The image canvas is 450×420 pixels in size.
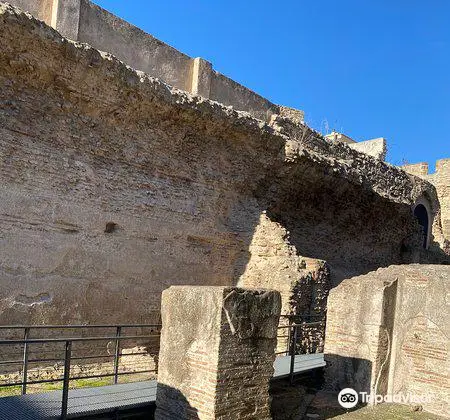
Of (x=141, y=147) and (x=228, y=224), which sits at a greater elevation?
(x=141, y=147)

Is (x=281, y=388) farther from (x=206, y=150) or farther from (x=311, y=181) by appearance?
(x=311, y=181)

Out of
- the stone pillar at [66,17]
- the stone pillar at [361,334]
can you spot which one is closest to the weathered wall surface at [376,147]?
the stone pillar at [66,17]

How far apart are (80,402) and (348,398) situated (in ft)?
11.0

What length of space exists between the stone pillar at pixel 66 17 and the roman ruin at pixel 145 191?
24mm

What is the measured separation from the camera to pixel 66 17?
34.9 feet

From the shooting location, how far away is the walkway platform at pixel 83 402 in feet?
14.0

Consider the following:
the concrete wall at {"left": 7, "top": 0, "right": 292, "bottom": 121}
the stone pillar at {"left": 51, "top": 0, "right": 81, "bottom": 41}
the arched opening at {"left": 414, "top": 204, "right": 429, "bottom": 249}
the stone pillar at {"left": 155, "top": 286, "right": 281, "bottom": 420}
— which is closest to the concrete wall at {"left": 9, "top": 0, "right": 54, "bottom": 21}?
the concrete wall at {"left": 7, "top": 0, "right": 292, "bottom": 121}

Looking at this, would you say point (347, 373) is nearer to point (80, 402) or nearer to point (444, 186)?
point (80, 402)

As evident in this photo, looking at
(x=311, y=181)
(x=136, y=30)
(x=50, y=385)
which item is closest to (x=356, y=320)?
(x=50, y=385)

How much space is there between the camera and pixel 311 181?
40.4ft

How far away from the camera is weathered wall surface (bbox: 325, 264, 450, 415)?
6047 millimetres

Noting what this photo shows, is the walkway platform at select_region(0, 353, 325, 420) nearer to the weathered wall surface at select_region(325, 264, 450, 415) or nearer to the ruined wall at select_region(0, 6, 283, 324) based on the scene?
the weathered wall surface at select_region(325, 264, 450, 415)

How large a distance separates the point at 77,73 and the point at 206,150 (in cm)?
309

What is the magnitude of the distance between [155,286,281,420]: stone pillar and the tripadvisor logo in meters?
1.68
